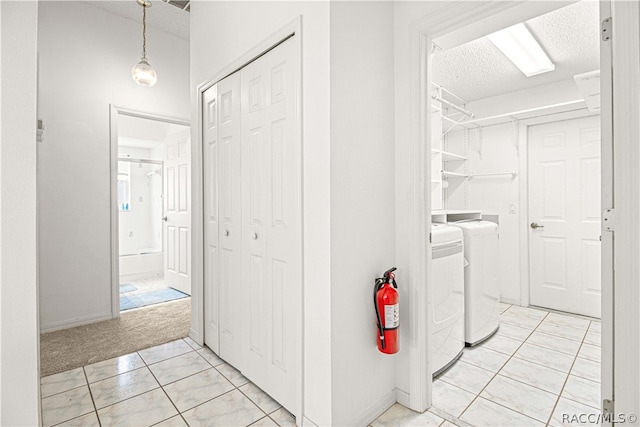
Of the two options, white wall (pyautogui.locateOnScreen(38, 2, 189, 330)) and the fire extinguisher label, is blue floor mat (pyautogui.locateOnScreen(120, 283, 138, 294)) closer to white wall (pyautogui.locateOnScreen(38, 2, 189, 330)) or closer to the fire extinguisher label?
white wall (pyautogui.locateOnScreen(38, 2, 189, 330))

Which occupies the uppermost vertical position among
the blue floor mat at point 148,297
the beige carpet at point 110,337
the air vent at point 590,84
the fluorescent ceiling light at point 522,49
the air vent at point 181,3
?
the air vent at point 181,3

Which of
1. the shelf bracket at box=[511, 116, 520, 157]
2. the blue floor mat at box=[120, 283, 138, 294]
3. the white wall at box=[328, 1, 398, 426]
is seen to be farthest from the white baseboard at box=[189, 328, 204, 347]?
the shelf bracket at box=[511, 116, 520, 157]

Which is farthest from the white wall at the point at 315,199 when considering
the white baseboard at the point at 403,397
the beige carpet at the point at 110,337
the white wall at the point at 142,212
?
the white wall at the point at 142,212

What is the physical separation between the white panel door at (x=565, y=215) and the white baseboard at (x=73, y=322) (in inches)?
191

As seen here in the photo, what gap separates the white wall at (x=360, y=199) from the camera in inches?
61.2

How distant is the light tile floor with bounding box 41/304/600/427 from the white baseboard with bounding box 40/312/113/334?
99 cm

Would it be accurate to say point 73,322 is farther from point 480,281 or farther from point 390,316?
point 480,281

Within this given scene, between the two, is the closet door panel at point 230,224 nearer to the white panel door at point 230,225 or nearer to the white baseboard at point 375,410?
the white panel door at point 230,225

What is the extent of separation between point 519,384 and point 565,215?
250cm

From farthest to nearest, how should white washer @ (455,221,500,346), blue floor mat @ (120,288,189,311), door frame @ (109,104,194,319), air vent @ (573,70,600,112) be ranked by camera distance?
blue floor mat @ (120,288,189,311) < door frame @ (109,104,194,319) < white washer @ (455,221,500,346) < air vent @ (573,70,600,112)

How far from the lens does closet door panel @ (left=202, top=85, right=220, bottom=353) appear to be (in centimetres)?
244

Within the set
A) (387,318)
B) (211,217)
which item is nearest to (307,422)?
(387,318)

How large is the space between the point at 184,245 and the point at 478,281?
135 inches

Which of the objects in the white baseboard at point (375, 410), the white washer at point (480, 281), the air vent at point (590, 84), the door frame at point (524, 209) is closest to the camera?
the white baseboard at point (375, 410)
